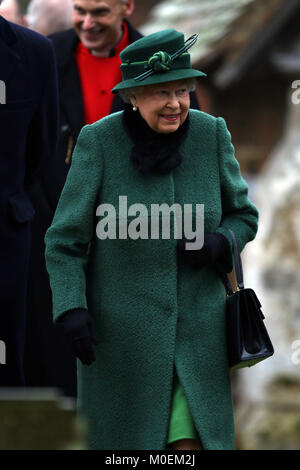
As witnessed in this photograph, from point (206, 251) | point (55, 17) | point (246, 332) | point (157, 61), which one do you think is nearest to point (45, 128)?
point (157, 61)

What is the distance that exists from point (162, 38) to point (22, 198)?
32.2 inches

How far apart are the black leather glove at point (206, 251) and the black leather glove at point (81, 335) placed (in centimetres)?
38

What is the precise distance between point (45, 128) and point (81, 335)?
117cm

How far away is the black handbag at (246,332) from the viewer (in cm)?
494

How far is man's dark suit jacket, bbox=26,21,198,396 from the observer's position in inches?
249

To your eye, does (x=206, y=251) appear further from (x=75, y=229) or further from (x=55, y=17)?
(x=55, y=17)

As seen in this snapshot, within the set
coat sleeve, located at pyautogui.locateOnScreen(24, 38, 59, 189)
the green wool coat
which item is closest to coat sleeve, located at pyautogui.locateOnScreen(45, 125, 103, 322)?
the green wool coat

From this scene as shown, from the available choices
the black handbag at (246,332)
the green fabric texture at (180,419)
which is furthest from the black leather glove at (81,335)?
the black handbag at (246,332)

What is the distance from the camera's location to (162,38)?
504cm

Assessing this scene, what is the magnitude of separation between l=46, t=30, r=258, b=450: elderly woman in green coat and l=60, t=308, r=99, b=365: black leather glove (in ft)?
0.22

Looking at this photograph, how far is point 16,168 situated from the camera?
5.43 metres

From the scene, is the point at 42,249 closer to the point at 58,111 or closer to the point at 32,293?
the point at 32,293
